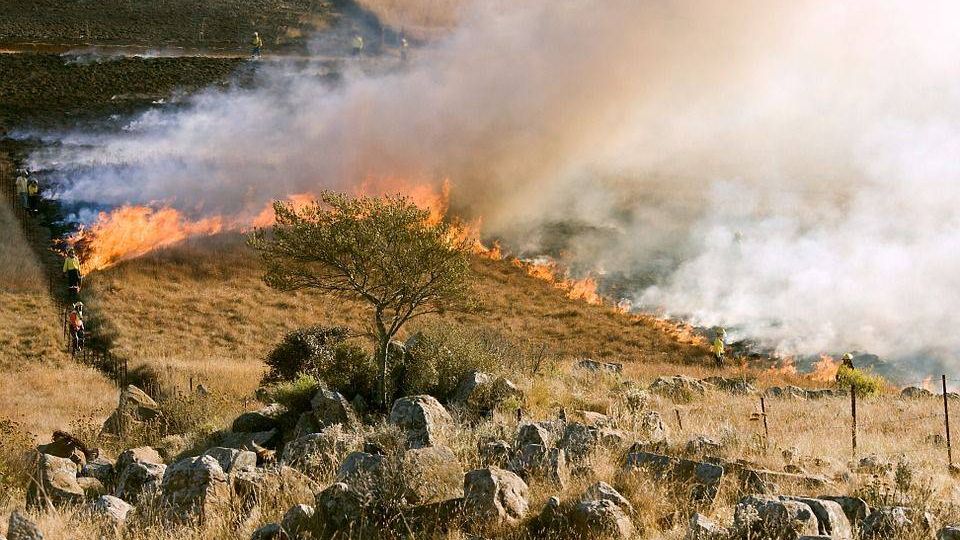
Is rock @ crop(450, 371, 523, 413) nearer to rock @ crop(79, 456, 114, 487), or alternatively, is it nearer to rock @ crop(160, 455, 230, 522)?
rock @ crop(79, 456, 114, 487)

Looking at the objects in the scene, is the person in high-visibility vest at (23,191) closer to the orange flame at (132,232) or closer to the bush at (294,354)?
the orange flame at (132,232)

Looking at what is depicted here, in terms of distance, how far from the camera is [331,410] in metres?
17.3

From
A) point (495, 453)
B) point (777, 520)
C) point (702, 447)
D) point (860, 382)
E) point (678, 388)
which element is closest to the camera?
point (777, 520)

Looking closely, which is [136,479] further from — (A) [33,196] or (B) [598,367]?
(A) [33,196]

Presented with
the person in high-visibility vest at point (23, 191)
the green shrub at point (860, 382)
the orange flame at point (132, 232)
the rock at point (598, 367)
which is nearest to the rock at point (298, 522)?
the rock at point (598, 367)

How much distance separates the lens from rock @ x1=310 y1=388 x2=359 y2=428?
17.0m

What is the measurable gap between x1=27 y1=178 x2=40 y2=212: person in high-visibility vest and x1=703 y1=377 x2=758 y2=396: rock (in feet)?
138

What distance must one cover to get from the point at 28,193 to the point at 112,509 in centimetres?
4919

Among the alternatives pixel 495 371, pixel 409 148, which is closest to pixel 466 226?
pixel 409 148

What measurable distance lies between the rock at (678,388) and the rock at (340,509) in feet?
56.1

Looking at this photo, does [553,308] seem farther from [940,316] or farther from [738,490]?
[738,490]

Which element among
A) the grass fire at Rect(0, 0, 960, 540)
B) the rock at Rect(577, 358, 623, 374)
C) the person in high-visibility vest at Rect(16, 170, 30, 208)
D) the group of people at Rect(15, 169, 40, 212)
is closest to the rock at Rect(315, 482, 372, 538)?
the grass fire at Rect(0, 0, 960, 540)

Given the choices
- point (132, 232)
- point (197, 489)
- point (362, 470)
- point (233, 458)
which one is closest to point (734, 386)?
point (233, 458)

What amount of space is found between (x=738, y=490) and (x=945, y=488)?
10.4 feet
